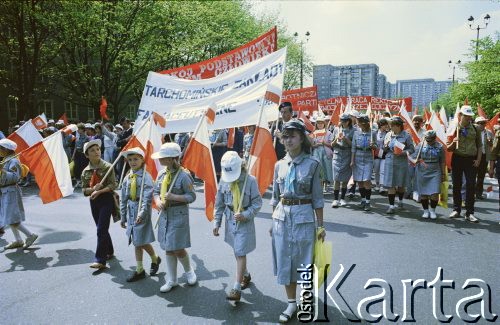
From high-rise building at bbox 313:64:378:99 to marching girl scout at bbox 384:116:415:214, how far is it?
11111cm

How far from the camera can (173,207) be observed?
15.2ft

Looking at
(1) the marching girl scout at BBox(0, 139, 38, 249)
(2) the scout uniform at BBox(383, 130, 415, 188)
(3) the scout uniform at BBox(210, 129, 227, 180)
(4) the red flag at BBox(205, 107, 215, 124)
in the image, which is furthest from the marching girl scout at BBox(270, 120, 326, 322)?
(3) the scout uniform at BBox(210, 129, 227, 180)

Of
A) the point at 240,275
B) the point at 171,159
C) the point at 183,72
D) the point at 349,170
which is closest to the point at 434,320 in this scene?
the point at 240,275

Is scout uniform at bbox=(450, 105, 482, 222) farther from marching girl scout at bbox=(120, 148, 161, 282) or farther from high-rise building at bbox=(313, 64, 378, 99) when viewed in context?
high-rise building at bbox=(313, 64, 378, 99)

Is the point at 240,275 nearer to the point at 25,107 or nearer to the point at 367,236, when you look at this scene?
the point at 367,236

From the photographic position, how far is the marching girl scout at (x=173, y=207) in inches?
180

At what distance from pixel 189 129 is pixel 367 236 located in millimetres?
3501

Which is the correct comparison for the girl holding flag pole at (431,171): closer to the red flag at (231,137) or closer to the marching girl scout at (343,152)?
the marching girl scout at (343,152)

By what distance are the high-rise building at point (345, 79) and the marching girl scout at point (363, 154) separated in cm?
11109

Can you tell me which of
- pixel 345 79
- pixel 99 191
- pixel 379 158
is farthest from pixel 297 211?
pixel 345 79

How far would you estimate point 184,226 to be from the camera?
4633 millimetres

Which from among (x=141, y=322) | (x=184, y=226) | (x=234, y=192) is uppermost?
(x=234, y=192)

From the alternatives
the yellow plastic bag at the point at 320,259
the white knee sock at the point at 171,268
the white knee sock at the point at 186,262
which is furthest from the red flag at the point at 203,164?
the yellow plastic bag at the point at 320,259

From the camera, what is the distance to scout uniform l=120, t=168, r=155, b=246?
16.1 feet
